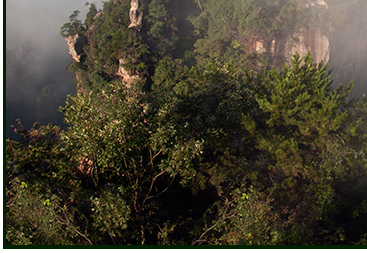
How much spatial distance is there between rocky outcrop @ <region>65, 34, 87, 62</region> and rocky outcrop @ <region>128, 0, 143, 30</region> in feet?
37.3

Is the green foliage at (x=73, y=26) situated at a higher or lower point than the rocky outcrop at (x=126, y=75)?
higher

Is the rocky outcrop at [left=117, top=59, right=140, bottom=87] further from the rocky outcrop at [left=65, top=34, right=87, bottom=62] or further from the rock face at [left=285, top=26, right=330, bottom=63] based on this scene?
the rock face at [left=285, top=26, right=330, bottom=63]

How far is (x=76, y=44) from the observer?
63781mm

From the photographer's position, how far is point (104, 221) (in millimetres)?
11953

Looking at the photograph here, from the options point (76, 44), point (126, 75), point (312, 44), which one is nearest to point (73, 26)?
point (76, 44)

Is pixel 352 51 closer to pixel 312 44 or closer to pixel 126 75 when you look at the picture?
pixel 312 44

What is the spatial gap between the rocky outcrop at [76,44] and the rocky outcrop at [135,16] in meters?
11.4

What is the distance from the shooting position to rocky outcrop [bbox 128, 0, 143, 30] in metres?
61.5

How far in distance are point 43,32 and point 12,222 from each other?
147184mm

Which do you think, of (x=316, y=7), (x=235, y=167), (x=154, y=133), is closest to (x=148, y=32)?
(x=316, y=7)

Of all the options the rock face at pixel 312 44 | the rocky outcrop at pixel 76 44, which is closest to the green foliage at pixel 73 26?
the rocky outcrop at pixel 76 44

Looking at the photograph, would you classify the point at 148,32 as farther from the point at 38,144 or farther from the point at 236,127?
the point at 38,144

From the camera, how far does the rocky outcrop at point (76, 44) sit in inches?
2505

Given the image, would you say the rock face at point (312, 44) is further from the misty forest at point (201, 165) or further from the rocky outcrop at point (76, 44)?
the rocky outcrop at point (76, 44)
